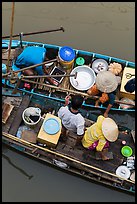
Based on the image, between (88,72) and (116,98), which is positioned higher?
(88,72)

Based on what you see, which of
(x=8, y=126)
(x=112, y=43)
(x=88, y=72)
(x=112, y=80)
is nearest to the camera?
(x=112, y=80)

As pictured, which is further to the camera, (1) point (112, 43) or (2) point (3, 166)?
(1) point (112, 43)

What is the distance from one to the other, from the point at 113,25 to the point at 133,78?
2.20 m

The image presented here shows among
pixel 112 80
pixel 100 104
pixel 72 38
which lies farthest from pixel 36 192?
pixel 72 38

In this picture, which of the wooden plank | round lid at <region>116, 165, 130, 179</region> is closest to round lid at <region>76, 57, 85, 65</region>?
the wooden plank

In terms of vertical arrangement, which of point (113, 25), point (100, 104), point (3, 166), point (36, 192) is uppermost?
point (113, 25)

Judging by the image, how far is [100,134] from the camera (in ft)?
18.0

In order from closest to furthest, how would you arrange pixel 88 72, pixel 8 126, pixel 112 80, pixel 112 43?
pixel 112 80 → pixel 8 126 → pixel 88 72 → pixel 112 43

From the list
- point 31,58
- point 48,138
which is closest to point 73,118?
point 48,138

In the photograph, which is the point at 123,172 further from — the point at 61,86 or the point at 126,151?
the point at 61,86

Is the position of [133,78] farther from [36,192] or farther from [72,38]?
[36,192]

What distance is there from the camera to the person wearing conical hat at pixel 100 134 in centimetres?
534

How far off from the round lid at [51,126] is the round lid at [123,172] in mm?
1356

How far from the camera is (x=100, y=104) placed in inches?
259
